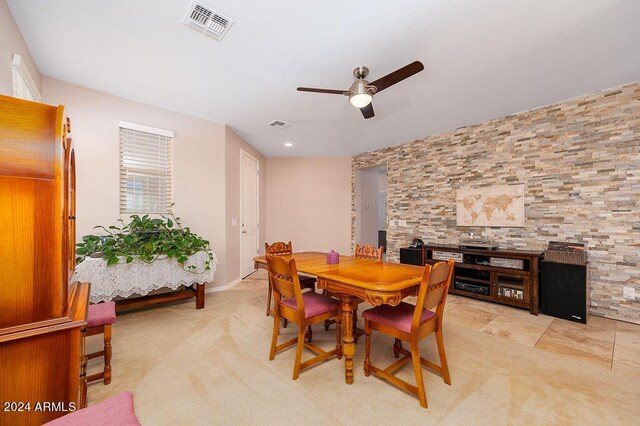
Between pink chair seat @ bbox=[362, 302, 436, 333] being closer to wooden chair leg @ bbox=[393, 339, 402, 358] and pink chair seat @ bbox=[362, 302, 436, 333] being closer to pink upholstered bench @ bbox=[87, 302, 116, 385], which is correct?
wooden chair leg @ bbox=[393, 339, 402, 358]

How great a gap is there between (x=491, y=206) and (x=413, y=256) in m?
1.38

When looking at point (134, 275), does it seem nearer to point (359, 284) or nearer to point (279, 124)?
point (359, 284)

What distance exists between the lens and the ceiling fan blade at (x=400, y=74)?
1.97 m

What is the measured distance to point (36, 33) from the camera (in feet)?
7.18

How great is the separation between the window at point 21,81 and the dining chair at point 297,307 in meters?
2.51

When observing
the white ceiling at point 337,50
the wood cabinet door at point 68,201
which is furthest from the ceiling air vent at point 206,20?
the wood cabinet door at point 68,201

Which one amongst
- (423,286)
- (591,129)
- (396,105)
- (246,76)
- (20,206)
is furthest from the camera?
(396,105)

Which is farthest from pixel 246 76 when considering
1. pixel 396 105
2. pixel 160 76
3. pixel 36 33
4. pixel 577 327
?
pixel 577 327

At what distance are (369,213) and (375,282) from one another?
4974mm

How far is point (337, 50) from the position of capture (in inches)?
90.2

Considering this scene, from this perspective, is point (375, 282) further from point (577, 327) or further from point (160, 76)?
point (160, 76)

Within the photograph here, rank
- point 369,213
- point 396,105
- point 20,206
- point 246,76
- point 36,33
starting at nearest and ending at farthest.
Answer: point 20,206
point 36,33
point 246,76
point 396,105
point 369,213

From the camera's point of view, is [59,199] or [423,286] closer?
[59,199]

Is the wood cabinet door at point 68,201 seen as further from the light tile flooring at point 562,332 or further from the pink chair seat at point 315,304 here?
the light tile flooring at point 562,332
